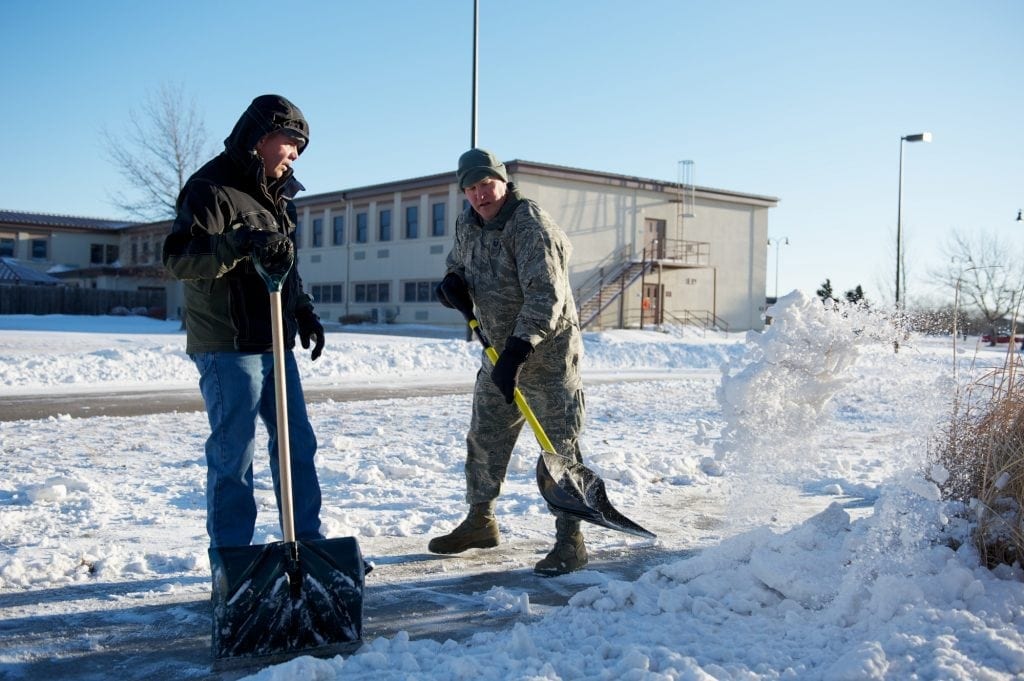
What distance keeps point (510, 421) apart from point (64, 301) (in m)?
40.7

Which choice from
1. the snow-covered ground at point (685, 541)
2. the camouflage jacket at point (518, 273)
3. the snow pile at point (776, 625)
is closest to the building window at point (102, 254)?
the snow-covered ground at point (685, 541)

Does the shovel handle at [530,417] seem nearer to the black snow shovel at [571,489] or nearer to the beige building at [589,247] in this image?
the black snow shovel at [571,489]

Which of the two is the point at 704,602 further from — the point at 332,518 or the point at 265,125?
the point at 265,125

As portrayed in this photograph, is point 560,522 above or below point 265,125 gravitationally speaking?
below

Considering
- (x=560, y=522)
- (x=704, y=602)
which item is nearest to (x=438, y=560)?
(x=560, y=522)

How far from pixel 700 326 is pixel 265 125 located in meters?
34.6

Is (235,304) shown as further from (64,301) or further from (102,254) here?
(102,254)

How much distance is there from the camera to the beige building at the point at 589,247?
111 ft

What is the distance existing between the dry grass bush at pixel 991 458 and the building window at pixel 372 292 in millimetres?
35070

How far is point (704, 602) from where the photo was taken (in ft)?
10.9

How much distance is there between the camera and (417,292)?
120ft

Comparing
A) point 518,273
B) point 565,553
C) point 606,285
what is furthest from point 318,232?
point 565,553

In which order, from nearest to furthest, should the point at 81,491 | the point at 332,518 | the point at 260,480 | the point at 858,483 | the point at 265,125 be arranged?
the point at 265,125 → the point at 332,518 → the point at 81,491 → the point at 260,480 → the point at 858,483

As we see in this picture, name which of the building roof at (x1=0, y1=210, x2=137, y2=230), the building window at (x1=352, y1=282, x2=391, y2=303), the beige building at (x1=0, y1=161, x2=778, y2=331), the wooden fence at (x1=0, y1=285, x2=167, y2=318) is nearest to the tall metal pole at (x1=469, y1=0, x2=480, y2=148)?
the beige building at (x1=0, y1=161, x2=778, y2=331)
